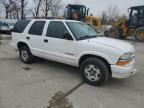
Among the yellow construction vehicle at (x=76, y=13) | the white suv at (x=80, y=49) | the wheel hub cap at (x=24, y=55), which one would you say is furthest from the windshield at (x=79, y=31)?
the yellow construction vehicle at (x=76, y=13)

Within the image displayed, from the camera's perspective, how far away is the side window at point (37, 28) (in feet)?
20.8

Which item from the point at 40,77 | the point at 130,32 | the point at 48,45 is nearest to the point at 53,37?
the point at 48,45

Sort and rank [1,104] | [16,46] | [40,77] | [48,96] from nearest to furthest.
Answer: [1,104] → [48,96] → [40,77] → [16,46]

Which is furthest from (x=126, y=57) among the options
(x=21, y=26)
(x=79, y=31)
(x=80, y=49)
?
(x=21, y=26)

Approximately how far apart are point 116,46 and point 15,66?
3.98m

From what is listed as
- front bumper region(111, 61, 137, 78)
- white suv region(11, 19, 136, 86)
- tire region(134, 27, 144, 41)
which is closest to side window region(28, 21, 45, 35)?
white suv region(11, 19, 136, 86)

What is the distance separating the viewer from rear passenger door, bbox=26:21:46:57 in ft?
20.6

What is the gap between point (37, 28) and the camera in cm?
650

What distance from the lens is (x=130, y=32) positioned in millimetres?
17016

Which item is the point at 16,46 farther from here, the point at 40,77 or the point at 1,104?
the point at 1,104

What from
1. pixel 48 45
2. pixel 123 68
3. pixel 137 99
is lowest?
pixel 137 99

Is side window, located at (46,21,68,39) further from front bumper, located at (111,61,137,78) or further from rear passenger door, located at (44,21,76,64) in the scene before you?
front bumper, located at (111,61,137,78)

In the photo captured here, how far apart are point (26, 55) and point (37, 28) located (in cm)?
124

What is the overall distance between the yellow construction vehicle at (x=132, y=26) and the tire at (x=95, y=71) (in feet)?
39.8
